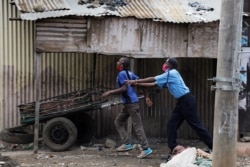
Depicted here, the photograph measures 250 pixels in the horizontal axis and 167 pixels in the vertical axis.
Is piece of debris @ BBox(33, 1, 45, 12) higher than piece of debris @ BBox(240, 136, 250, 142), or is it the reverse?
piece of debris @ BBox(33, 1, 45, 12)

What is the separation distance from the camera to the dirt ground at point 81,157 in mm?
8531

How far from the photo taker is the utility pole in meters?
4.96

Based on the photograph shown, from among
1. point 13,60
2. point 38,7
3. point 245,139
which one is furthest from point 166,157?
point 13,60

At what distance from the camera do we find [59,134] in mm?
9641

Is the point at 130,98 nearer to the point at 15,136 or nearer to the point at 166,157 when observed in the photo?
the point at 166,157

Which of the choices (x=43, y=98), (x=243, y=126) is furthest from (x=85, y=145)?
(x=243, y=126)

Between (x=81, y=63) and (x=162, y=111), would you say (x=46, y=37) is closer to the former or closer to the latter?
(x=81, y=63)

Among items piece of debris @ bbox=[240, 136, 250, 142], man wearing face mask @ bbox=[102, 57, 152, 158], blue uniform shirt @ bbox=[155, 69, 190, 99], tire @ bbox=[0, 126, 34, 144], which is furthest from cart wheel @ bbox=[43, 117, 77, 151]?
piece of debris @ bbox=[240, 136, 250, 142]

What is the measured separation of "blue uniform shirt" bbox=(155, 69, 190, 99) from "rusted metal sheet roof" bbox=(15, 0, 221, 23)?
1450 millimetres

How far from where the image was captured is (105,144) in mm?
10336

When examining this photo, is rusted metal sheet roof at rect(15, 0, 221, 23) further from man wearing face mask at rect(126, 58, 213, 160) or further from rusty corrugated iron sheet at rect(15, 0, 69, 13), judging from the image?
man wearing face mask at rect(126, 58, 213, 160)

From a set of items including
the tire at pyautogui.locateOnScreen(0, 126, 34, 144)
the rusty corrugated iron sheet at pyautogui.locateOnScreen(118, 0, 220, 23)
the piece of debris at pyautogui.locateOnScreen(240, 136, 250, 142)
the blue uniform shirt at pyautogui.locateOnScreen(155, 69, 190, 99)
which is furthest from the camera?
the tire at pyautogui.locateOnScreen(0, 126, 34, 144)

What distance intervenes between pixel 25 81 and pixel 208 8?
4102 millimetres

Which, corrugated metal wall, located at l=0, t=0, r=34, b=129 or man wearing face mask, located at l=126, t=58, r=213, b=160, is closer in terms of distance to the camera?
man wearing face mask, located at l=126, t=58, r=213, b=160
